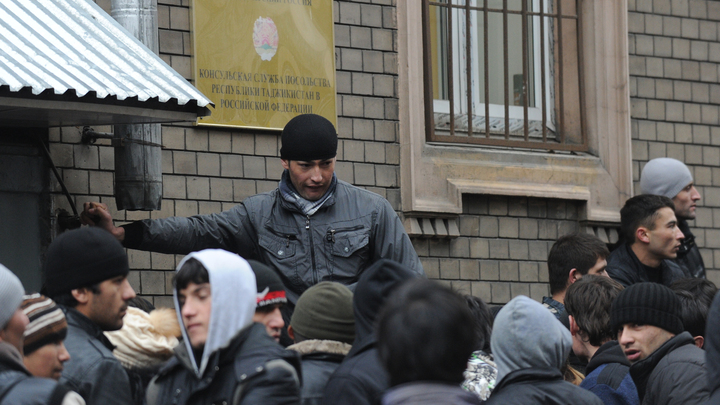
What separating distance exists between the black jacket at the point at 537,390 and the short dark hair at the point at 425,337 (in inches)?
48.1

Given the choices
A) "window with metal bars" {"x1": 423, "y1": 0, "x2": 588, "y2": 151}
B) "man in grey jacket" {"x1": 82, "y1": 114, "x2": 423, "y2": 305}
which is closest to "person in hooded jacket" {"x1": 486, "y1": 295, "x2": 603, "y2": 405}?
"man in grey jacket" {"x1": 82, "y1": 114, "x2": 423, "y2": 305}

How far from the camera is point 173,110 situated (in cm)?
699

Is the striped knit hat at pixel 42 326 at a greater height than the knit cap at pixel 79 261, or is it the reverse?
the knit cap at pixel 79 261

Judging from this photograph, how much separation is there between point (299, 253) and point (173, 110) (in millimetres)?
1553

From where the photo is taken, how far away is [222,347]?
362cm

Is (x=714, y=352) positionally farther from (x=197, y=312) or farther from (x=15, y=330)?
(x=15, y=330)

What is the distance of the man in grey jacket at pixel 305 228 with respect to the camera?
592 centimetres

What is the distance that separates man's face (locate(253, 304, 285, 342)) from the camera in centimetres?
409

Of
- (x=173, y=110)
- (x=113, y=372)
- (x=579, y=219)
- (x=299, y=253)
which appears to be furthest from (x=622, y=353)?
(x=579, y=219)

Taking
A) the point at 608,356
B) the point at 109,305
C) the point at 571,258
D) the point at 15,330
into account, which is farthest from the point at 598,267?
the point at 15,330

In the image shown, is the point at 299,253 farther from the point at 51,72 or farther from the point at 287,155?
the point at 51,72

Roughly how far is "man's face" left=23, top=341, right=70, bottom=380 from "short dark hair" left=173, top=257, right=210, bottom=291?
419 mm

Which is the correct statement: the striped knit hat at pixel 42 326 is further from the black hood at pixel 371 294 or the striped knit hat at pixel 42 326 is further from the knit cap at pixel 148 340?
the black hood at pixel 371 294

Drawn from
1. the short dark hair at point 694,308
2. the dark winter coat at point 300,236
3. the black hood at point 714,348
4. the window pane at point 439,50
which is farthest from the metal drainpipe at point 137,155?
the black hood at point 714,348
